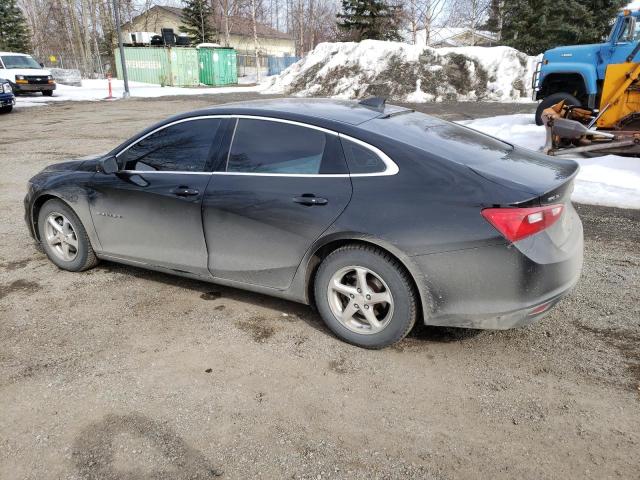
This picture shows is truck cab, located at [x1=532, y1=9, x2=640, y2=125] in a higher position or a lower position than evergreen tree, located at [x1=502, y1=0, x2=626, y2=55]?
lower

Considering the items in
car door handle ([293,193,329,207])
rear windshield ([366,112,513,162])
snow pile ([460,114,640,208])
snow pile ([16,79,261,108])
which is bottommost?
snow pile ([16,79,261,108])

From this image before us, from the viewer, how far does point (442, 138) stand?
3.52 metres

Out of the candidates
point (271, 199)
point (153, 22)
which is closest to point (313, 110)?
point (271, 199)

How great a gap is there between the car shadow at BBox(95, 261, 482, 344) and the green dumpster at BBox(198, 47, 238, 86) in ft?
111

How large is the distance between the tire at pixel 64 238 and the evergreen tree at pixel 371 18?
3763cm

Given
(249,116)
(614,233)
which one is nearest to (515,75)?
(614,233)

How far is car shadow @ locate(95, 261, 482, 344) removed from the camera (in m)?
3.52

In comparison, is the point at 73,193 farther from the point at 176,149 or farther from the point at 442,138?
the point at 442,138

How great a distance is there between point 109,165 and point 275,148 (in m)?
1.51

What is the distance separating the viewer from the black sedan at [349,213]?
292 cm

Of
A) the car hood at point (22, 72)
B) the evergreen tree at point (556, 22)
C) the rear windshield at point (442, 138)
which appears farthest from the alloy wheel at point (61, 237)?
the evergreen tree at point (556, 22)

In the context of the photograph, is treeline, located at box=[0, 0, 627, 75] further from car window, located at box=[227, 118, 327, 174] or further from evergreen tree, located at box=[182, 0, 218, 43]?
car window, located at box=[227, 118, 327, 174]

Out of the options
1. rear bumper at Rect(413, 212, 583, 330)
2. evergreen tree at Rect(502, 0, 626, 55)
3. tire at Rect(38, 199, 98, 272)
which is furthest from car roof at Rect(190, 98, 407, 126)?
evergreen tree at Rect(502, 0, 626, 55)

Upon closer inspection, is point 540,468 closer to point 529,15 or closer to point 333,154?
point 333,154
